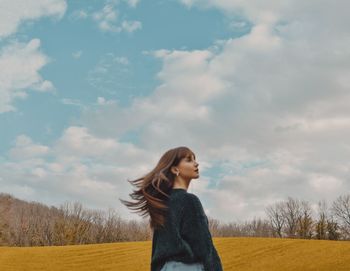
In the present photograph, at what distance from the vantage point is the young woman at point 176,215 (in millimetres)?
3920

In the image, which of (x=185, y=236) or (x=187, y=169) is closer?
(x=185, y=236)

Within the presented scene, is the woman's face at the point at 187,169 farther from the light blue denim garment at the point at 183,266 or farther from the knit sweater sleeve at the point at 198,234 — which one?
the light blue denim garment at the point at 183,266

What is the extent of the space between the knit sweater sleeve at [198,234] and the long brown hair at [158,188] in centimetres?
20

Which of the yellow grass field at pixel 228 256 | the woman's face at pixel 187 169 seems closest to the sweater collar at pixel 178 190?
the woman's face at pixel 187 169

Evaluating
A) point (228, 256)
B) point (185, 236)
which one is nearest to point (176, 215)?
point (185, 236)

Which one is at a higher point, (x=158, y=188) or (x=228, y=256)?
(x=158, y=188)

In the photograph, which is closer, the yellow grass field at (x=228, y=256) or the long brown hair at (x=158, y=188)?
the long brown hair at (x=158, y=188)

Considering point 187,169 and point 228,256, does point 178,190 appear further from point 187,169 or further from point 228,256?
point 228,256

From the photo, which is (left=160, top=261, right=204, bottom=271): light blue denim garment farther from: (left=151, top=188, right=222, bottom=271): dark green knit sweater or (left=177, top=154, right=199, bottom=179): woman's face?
(left=177, top=154, right=199, bottom=179): woman's face

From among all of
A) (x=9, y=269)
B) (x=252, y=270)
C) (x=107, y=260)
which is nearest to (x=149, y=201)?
(x=252, y=270)

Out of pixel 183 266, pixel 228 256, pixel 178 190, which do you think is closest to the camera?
pixel 183 266

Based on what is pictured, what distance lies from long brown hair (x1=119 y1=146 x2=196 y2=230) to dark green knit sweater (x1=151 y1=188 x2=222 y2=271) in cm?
6

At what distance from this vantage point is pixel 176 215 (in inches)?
159

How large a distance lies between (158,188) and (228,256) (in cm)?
3152
